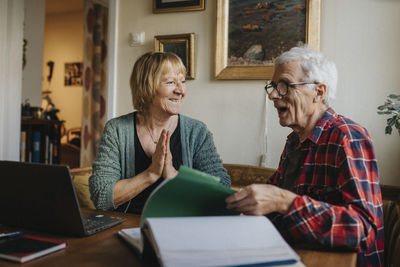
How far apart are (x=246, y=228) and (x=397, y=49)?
77.7 inches

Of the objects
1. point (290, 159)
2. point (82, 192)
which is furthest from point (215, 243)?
point (82, 192)

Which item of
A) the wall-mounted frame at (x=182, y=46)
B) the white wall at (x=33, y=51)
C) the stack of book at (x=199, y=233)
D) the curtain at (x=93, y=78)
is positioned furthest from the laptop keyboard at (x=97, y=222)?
the white wall at (x=33, y=51)

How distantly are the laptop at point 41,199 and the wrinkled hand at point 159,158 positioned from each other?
0.36 metres

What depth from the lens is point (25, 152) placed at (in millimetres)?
4176

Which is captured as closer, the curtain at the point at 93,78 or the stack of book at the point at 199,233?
the stack of book at the point at 199,233

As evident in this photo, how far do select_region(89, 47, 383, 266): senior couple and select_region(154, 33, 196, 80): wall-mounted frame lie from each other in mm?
1028

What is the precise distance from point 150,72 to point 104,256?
0.95 meters

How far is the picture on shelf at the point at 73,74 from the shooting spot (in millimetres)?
6883

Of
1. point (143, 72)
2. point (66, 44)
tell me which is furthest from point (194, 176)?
point (66, 44)

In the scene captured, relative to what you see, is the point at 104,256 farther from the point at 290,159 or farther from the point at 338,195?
the point at 290,159

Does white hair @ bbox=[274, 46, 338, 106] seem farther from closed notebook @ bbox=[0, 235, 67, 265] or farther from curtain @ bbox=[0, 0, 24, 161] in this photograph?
curtain @ bbox=[0, 0, 24, 161]

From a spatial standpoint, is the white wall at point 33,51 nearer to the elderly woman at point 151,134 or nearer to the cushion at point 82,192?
the cushion at point 82,192

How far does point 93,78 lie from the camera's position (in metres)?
5.29

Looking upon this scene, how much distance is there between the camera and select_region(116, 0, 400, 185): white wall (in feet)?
7.47
